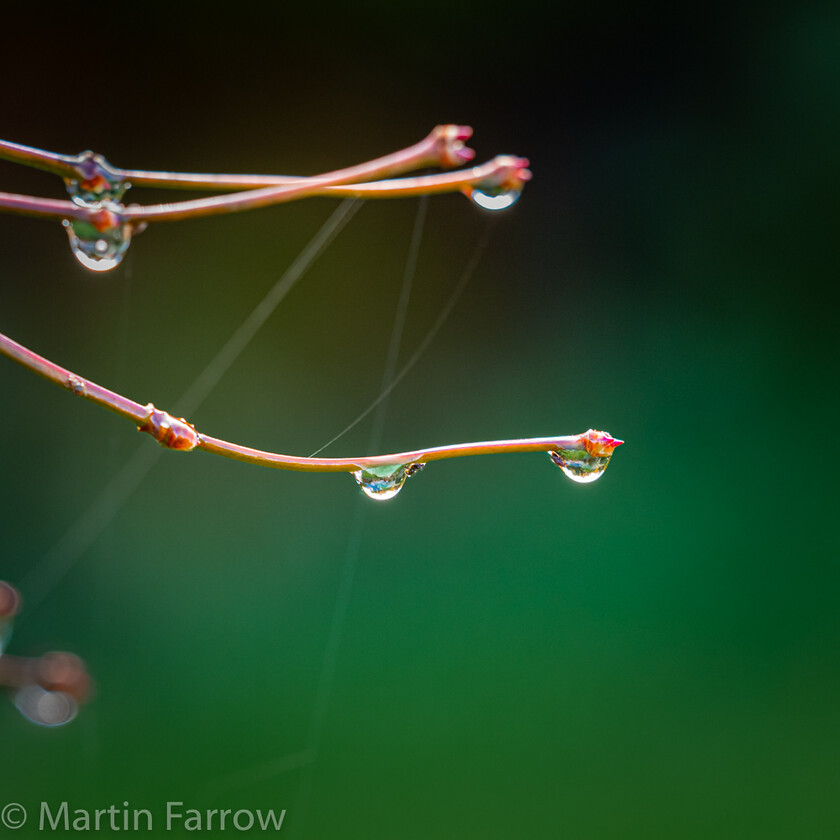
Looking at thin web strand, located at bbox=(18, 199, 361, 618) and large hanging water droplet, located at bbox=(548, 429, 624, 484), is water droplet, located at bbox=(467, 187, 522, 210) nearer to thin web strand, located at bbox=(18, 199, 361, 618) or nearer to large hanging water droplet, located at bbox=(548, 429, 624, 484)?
large hanging water droplet, located at bbox=(548, 429, 624, 484)

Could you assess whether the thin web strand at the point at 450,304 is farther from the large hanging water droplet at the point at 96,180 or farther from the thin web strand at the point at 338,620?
the large hanging water droplet at the point at 96,180

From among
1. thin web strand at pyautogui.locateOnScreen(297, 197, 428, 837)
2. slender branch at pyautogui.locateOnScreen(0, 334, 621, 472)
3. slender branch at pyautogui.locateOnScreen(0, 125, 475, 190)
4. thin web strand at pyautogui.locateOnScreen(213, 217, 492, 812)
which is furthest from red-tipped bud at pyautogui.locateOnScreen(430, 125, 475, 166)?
thin web strand at pyautogui.locateOnScreen(297, 197, 428, 837)

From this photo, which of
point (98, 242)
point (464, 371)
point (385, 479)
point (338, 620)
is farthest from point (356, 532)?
point (98, 242)

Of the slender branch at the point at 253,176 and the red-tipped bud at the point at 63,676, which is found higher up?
the slender branch at the point at 253,176

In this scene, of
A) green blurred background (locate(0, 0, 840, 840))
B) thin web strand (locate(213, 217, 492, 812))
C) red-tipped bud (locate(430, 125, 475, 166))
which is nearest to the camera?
red-tipped bud (locate(430, 125, 475, 166))

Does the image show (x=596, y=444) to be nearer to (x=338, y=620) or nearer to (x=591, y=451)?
(x=591, y=451)

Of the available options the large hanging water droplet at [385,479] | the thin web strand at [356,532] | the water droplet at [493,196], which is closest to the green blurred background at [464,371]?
the thin web strand at [356,532]

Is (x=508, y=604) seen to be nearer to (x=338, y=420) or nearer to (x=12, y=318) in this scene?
(x=338, y=420)
